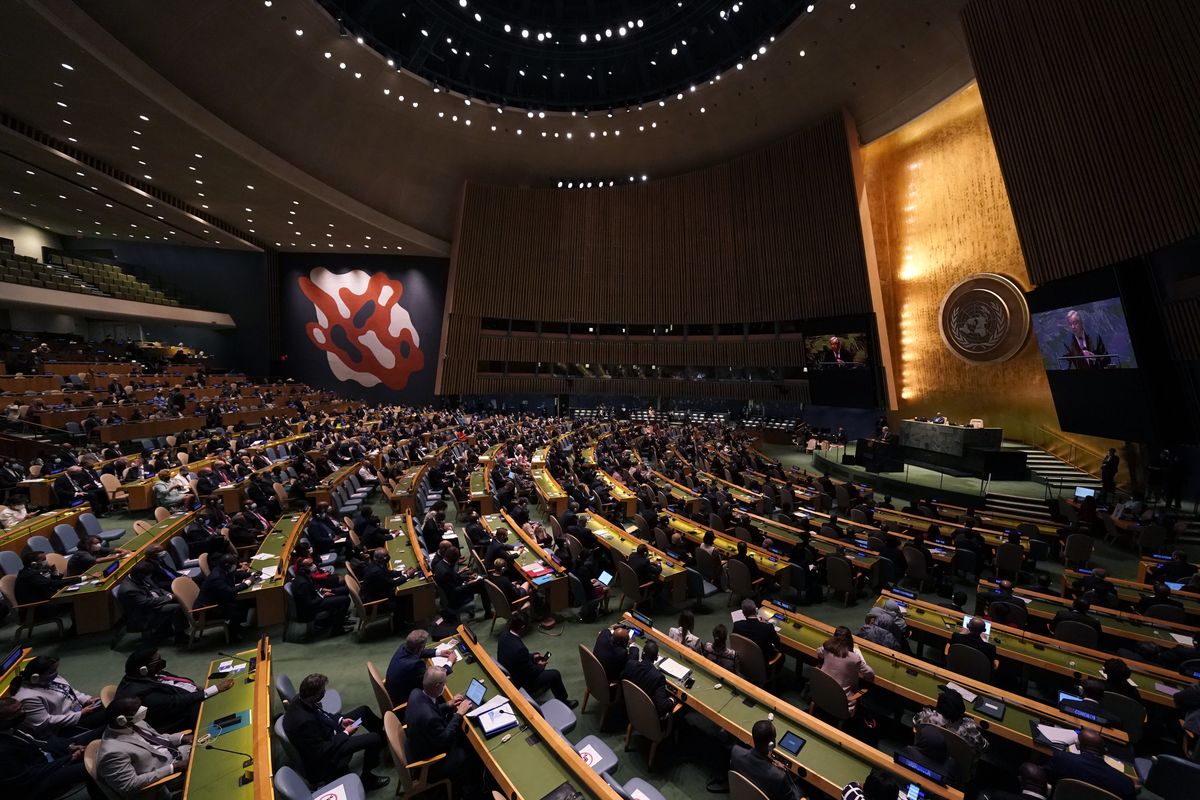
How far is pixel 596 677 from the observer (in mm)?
4699

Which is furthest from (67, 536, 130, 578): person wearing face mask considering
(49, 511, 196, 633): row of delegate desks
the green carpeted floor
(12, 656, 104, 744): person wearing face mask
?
(12, 656, 104, 744): person wearing face mask

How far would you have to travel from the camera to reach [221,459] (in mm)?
12203

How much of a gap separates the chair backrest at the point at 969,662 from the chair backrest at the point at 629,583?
3.38 meters

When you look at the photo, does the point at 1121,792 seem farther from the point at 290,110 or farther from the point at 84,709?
the point at 290,110

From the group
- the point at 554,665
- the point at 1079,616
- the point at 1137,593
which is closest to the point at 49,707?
the point at 554,665

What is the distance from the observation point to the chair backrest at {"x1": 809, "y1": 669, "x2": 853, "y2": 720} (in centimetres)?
435

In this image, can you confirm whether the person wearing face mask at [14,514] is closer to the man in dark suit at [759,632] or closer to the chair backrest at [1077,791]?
the man in dark suit at [759,632]

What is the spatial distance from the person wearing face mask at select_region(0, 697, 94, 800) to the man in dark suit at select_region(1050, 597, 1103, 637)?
8.54 metres

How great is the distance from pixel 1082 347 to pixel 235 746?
15515mm

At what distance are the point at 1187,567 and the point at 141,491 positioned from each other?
17.1 meters

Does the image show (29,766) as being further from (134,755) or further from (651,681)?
(651,681)

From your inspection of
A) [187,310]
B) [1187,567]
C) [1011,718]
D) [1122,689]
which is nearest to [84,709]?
[1011,718]

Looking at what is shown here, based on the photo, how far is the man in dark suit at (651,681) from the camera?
14.0ft

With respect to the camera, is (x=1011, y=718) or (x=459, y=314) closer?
(x=1011, y=718)
